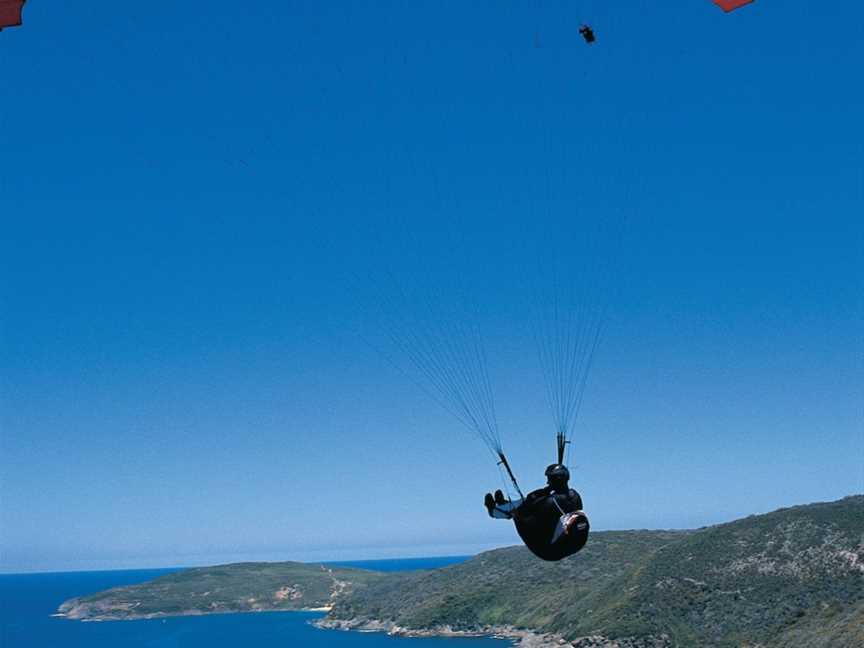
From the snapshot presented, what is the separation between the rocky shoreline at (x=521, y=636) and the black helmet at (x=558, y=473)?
96492 mm

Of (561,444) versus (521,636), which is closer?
(561,444)

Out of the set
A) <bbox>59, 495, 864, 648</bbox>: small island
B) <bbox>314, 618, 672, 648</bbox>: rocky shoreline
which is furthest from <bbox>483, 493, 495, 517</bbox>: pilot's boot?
<bbox>314, 618, 672, 648</bbox>: rocky shoreline

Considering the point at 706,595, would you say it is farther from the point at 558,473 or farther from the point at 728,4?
the point at 728,4

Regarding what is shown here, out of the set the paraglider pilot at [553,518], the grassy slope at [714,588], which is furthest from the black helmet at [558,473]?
the grassy slope at [714,588]

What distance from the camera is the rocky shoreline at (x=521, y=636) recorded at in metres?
108

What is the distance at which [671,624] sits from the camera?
4331 inches

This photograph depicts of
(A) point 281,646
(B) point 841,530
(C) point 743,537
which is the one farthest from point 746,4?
(A) point 281,646

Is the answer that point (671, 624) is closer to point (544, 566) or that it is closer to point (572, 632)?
point (572, 632)

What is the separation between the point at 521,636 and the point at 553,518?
136706 mm

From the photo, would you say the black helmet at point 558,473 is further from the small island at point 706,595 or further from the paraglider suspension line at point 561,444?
the small island at point 706,595

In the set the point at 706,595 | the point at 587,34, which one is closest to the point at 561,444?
the point at 587,34

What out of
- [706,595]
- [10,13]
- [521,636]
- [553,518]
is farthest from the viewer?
[521,636]

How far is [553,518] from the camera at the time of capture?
19.2 meters

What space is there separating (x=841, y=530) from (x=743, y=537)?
17023mm
